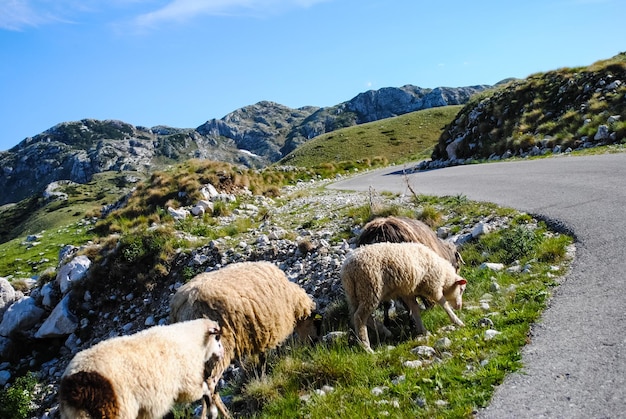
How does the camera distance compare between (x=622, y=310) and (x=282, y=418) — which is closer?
(x=282, y=418)

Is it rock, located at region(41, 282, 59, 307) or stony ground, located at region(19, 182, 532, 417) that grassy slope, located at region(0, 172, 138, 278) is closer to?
rock, located at region(41, 282, 59, 307)

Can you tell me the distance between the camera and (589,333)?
18.0 feet

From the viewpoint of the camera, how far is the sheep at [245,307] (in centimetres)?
729

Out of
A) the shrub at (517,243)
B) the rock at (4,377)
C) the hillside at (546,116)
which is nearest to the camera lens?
the shrub at (517,243)

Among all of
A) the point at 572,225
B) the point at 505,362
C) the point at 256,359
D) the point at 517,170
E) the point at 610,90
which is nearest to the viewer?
the point at 505,362

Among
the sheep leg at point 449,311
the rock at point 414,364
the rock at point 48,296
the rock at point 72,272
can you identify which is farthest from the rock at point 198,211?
the rock at point 414,364

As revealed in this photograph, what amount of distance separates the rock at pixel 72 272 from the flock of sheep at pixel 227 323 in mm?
9049

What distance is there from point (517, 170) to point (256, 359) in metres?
15.6

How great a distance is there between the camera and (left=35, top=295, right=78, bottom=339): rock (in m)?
13.2

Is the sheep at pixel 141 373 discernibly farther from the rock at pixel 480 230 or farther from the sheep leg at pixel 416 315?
the rock at pixel 480 230

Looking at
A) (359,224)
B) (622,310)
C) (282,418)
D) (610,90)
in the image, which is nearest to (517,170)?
(359,224)

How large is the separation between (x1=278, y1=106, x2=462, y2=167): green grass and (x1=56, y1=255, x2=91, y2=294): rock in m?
66.2

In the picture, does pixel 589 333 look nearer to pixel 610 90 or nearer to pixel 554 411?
pixel 554 411

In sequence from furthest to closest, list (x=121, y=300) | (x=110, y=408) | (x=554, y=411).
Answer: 1. (x=121, y=300)
2. (x=110, y=408)
3. (x=554, y=411)
